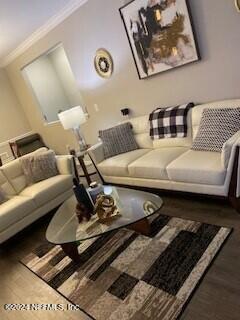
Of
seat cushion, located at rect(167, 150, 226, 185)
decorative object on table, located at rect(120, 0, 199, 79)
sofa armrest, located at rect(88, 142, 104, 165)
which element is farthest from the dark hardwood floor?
decorative object on table, located at rect(120, 0, 199, 79)

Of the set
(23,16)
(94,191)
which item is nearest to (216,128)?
(94,191)

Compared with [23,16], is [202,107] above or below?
below

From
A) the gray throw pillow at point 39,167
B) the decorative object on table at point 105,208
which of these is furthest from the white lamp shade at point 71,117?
the decorative object on table at point 105,208

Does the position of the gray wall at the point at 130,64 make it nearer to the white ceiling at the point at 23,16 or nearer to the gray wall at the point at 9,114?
the white ceiling at the point at 23,16

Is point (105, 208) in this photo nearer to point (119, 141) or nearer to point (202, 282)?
point (202, 282)

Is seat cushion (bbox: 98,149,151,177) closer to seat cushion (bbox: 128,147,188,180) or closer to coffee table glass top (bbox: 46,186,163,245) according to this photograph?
seat cushion (bbox: 128,147,188,180)

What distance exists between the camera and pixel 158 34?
10.3ft

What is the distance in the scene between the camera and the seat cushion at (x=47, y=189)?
3.24m

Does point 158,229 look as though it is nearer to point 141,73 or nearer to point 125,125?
point 125,125

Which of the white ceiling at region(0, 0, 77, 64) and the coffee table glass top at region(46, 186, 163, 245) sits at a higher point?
the white ceiling at region(0, 0, 77, 64)

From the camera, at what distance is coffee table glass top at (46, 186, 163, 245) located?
2035 millimetres

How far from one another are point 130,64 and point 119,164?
1439 mm

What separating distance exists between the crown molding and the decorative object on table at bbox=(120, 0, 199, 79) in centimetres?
88

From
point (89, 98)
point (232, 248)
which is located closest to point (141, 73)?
point (89, 98)
